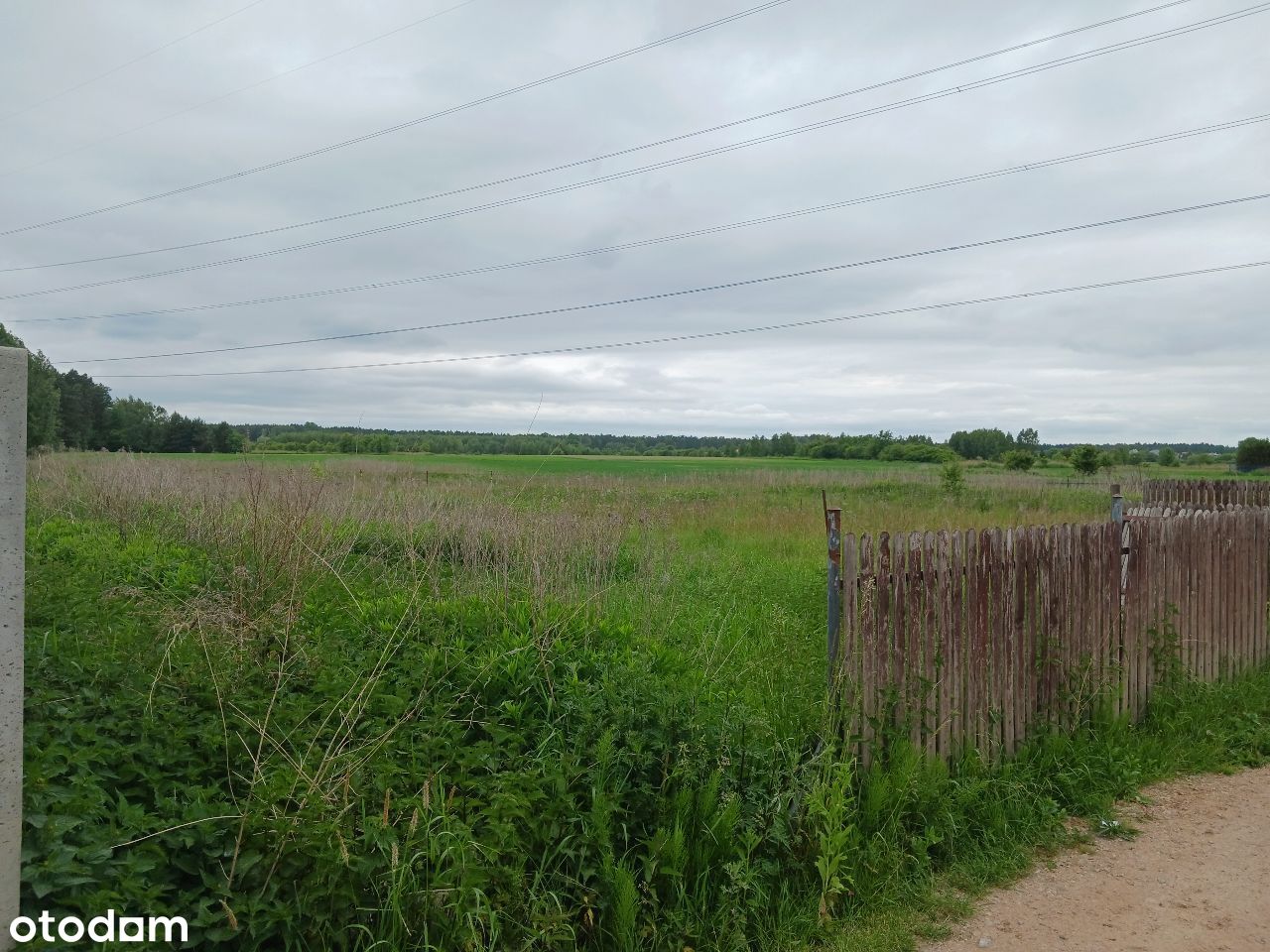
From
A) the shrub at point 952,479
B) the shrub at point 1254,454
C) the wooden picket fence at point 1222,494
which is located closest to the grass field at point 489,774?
the wooden picket fence at point 1222,494

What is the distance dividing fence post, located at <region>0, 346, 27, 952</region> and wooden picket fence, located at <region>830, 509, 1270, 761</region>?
12.6 ft

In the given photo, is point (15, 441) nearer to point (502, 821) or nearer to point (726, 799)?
point (502, 821)

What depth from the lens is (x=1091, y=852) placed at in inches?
178

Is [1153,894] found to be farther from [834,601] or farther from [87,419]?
[87,419]

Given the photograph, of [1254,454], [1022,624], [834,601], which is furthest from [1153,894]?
[1254,454]

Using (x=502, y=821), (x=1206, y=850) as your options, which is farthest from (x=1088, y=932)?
(x=502, y=821)

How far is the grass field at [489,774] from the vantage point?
9.75 ft

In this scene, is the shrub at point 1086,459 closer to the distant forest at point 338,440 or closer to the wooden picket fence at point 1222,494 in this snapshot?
A: the distant forest at point 338,440

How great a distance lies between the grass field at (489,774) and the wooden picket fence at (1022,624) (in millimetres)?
268

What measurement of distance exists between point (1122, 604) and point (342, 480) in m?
11.2

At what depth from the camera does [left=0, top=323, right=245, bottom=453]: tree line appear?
1200 inches

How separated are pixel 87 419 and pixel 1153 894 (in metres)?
73.8

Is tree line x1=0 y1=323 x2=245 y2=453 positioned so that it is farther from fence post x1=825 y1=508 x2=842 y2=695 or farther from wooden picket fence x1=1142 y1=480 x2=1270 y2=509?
wooden picket fence x1=1142 y1=480 x2=1270 y2=509

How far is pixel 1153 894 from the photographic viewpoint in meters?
4.11
